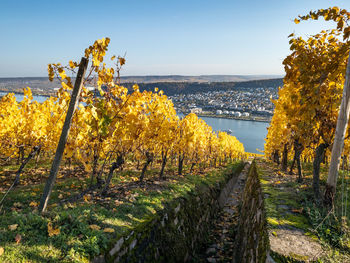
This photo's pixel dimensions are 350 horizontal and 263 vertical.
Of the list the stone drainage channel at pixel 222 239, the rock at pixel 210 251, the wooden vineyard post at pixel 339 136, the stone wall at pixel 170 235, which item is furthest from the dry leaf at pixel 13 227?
the wooden vineyard post at pixel 339 136

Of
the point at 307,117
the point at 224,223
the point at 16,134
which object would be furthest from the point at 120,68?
the point at 224,223

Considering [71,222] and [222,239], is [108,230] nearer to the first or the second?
[71,222]

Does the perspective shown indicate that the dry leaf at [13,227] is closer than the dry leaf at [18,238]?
No

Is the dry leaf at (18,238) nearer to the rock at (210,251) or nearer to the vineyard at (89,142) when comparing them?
the vineyard at (89,142)

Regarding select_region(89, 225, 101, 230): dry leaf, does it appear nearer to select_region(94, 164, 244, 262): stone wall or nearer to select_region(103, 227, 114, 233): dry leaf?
select_region(103, 227, 114, 233): dry leaf

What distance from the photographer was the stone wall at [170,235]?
15.2 feet

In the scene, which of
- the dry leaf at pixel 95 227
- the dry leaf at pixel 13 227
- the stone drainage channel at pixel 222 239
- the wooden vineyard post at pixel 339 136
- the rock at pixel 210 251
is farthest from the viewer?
the rock at pixel 210 251

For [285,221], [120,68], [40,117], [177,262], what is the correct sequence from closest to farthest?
[120,68], [285,221], [177,262], [40,117]

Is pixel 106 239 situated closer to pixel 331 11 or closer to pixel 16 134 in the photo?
pixel 331 11

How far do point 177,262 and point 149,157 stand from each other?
451 cm

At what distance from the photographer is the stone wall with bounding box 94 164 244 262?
4.64 meters

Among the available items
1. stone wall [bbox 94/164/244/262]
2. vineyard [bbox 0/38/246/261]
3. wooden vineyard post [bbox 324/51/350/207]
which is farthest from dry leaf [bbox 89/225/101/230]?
wooden vineyard post [bbox 324/51/350/207]

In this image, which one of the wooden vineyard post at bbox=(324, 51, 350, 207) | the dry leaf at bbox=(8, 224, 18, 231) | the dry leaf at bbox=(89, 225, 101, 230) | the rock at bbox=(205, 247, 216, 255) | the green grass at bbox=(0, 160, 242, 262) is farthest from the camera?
the rock at bbox=(205, 247, 216, 255)

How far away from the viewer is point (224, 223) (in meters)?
10.8
